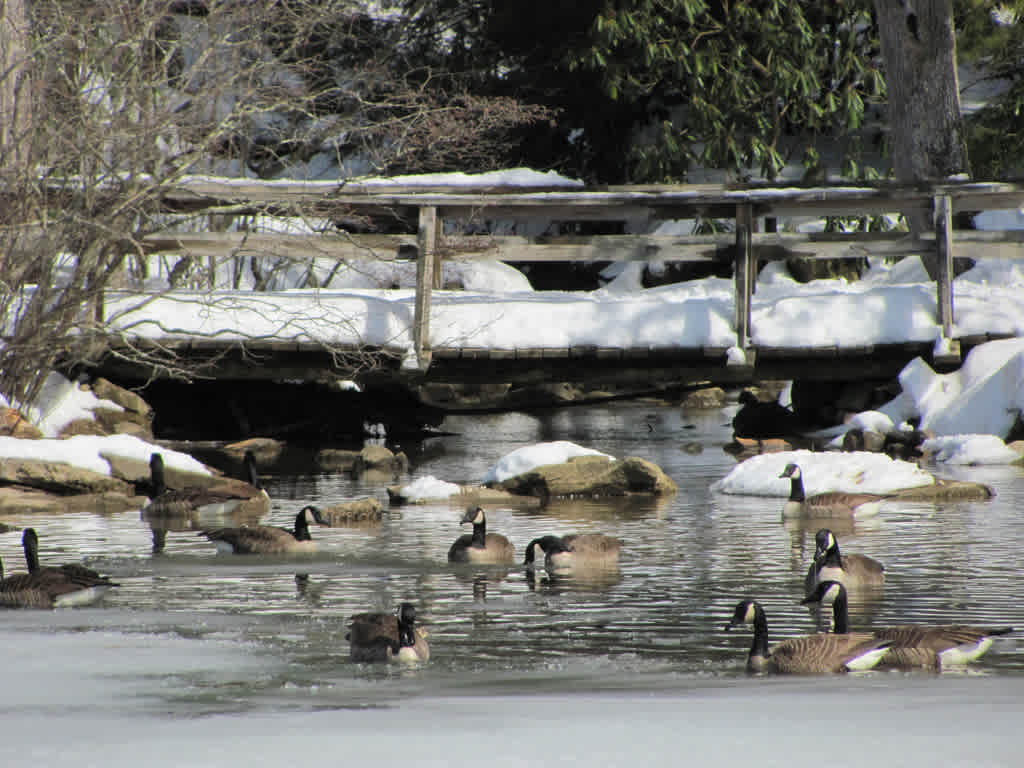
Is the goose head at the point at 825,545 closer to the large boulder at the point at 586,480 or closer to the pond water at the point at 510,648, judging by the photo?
the pond water at the point at 510,648

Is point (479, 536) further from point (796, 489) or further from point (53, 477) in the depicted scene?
point (53, 477)

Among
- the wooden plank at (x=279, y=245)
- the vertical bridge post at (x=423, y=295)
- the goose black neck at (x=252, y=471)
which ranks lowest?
the goose black neck at (x=252, y=471)

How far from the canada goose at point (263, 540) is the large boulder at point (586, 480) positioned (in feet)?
14.0

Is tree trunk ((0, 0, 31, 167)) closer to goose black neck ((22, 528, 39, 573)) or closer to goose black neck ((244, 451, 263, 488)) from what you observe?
goose black neck ((244, 451, 263, 488))

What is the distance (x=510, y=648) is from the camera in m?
7.06

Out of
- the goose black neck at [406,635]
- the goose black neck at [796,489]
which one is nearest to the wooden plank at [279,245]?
the goose black neck at [796,489]

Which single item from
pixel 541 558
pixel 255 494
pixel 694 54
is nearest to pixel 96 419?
pixel 255 494

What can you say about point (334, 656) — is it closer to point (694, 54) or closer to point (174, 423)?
point (174, 423)

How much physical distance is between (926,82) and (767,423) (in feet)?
19.6

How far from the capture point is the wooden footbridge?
18.2m

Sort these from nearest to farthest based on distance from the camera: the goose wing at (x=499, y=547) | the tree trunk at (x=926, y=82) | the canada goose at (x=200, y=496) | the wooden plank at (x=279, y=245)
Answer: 1. the goose wing at (x=499, y=547)
2. the canada goose at (x=200, y=496)
3. the wooden plank at (x=279, y=245)
4. the tree trunk at (x=926, y=82)

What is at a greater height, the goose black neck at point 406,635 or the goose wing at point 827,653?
the goose black neck at point 406,635

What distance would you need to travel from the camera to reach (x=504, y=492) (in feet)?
48.3

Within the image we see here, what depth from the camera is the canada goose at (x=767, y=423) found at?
21.9 meters
